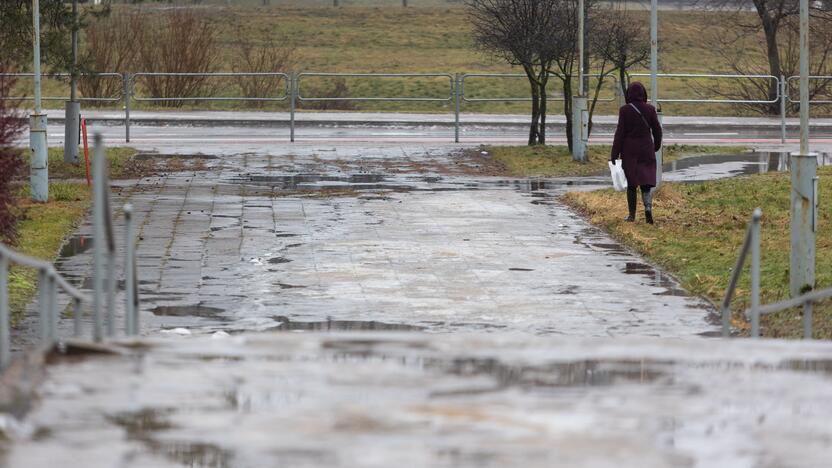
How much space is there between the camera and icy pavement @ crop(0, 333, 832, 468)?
20.8 ft

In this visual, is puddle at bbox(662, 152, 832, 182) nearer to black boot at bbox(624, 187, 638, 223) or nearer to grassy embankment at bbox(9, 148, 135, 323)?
black boot at bbox(624, 187, 638, 223)

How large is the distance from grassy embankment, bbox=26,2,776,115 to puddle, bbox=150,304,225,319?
96.6 ft

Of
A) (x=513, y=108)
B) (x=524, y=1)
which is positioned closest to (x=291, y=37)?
(x=513, y=108)

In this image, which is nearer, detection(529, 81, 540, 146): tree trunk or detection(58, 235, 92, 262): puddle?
detection(58, 235, 92, 262): puddle

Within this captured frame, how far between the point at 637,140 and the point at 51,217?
6.95m

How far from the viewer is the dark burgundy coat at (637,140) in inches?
738

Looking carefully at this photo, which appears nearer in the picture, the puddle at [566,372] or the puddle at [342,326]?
the puddle at [566,372]

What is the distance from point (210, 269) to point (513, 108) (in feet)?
108

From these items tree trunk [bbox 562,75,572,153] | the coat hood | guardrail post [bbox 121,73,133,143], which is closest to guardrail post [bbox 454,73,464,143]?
tree trunk [bbox 562,75,572,153]

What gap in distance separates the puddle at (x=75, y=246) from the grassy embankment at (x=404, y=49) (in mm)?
24820

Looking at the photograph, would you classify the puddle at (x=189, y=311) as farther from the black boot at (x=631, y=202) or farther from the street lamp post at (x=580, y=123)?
the street lamp post at (x=580, y=123)

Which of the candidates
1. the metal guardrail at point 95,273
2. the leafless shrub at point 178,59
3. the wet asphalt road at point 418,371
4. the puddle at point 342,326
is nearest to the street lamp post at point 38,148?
the wet asphalt road at point 418,371

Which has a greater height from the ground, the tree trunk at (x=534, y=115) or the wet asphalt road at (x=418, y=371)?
the tree trunk at (x=534, y=115)

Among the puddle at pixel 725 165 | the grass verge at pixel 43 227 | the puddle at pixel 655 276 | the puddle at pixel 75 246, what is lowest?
the puddle at pixel 655 276
